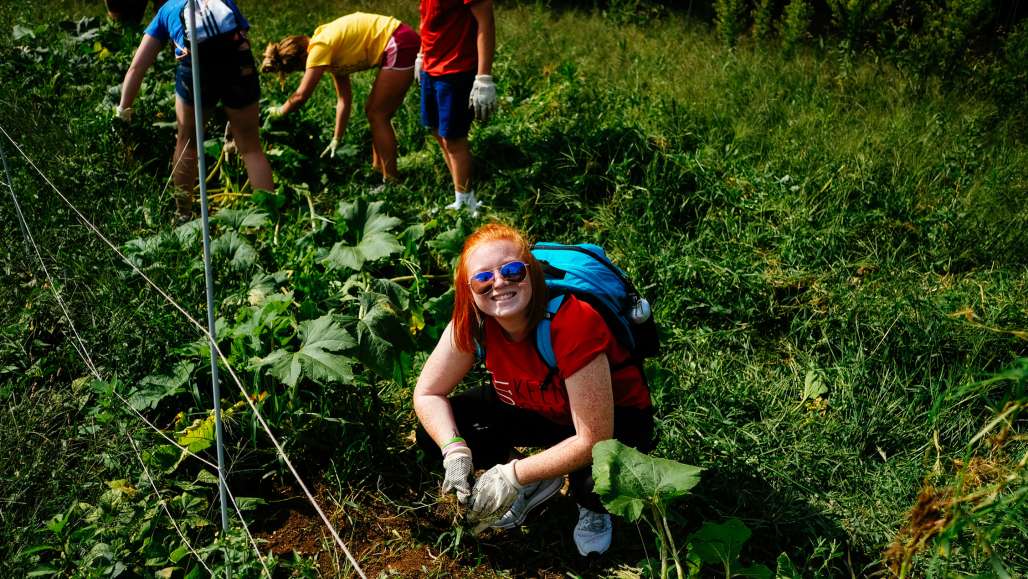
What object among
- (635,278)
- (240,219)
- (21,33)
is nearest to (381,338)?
(240,219)

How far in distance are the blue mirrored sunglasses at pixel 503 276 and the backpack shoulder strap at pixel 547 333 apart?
125mm

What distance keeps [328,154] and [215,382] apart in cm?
301

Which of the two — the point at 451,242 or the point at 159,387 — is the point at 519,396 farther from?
the point at 159,387

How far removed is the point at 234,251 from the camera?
135 inches

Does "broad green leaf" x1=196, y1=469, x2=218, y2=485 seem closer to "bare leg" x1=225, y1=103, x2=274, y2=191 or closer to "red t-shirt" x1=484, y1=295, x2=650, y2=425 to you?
"red t-shirt" x1=484, y1=295, x2=650, y2=425

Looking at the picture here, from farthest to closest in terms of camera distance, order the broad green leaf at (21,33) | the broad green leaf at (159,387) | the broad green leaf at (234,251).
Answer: the broad green leaf at (21,33) → the broad green leaf at (234,251) → the broad green leaf at (159,387)

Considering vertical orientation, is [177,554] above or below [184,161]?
below

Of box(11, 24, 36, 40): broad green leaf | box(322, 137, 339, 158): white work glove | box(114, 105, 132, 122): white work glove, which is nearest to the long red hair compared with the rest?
box(322, 137, 339, 158): white work glove

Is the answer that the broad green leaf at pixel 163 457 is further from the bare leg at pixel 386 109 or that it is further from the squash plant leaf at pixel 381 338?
the bare leg at pixel 386 109

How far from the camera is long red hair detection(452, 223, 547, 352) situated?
7.38 feet

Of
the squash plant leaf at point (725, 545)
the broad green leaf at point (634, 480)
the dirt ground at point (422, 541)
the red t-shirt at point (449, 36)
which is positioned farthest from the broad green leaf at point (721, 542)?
the red t-shirt at point (449, 36)

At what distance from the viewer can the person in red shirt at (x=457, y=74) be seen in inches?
160

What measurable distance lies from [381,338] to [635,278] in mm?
1361

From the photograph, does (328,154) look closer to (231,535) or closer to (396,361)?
(396,361)
